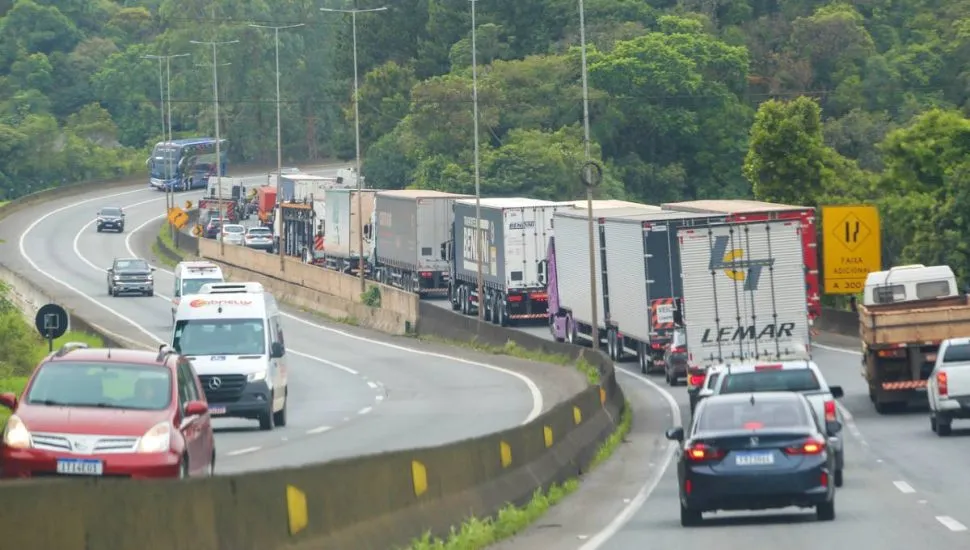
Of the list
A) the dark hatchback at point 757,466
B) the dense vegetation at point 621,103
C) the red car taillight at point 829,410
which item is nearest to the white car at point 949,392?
the red car taillight at point 829,410

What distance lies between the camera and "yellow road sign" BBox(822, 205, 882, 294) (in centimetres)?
4969

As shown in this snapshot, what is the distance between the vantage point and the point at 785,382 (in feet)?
78.3

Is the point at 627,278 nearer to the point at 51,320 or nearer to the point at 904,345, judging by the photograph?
the point at 904,345

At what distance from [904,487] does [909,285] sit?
18.5 m

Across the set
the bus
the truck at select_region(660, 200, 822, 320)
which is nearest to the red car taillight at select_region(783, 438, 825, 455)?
the truck at select_region(660, 200, 822, 320)

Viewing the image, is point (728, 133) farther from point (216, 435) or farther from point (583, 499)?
point (583, 499)

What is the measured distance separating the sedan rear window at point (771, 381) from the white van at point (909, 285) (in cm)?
1569

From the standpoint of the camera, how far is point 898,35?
132 metres

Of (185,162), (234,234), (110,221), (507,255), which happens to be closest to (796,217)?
(507,255)

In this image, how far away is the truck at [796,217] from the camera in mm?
39688

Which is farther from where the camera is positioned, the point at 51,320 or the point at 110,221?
the point at 110,221

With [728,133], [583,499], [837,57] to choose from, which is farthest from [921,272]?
[837,57]

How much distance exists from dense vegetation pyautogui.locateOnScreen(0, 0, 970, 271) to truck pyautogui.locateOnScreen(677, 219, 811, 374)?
32955mm

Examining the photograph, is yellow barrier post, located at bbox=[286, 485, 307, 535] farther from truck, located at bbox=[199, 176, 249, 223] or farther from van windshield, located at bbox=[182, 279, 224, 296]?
truck, located at bbox=[199, 176, 249, 223]
